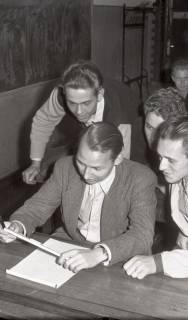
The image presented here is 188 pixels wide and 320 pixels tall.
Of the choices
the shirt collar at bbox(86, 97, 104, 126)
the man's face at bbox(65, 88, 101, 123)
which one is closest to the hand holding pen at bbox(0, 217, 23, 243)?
the man's face at bbox(65, 88, 101, 123)

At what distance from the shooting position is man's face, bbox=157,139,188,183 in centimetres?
176

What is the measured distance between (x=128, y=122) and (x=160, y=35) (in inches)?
226

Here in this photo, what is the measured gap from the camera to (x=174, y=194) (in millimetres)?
1967

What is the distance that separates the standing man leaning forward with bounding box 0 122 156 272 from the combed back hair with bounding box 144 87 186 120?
0.42m

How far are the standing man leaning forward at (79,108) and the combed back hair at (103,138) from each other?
0.50 m

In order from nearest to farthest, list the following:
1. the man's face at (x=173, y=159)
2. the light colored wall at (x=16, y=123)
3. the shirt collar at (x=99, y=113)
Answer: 1. the man's face at (x=173, y=159)
2. the shirt collar at (x=99, y=113)
3. the light colored wall at (x=16, y=123)

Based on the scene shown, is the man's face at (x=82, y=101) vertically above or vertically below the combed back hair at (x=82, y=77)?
below

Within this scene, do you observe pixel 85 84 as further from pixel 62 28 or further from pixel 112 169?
pixel 62 28

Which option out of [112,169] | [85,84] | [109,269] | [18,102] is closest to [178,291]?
[109,269]

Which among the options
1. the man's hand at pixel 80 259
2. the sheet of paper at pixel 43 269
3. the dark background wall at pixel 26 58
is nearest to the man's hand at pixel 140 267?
the man's hand at pixel 80 259

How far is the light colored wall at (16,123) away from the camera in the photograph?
4629mm

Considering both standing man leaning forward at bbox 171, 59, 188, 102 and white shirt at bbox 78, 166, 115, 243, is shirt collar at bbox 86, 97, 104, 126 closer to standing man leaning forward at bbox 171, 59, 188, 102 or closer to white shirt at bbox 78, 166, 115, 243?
white shirt at bbox 78, 166, 115, 243

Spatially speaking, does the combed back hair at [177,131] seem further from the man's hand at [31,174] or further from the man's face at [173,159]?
the man's hand at [31,174]

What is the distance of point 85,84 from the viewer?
7.54 ft
